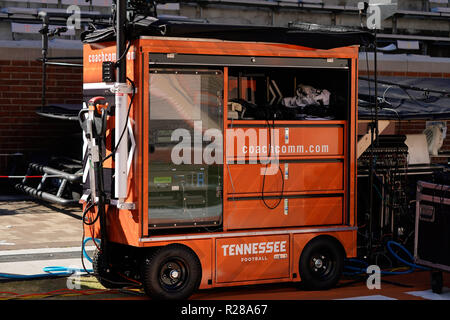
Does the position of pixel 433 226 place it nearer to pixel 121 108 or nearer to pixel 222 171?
pixel 222 171

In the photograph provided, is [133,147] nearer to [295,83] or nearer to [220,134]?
[220,134]

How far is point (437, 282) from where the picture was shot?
9250 millimetres

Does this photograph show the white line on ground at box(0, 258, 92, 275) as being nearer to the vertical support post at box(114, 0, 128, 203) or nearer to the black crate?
the vertical support post at box(114, 0, 128, 203)

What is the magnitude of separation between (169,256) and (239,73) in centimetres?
253

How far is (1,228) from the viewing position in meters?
12.6

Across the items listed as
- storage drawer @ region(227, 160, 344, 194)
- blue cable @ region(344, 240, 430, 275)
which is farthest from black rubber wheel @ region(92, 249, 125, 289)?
blue cable @ region(344, 240, 430, 275)

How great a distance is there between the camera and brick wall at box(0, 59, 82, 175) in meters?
16.0

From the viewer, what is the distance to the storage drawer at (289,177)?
29.2 ft

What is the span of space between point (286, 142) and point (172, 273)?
1978 millimetres

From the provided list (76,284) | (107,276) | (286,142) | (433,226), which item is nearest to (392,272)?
(433,226)

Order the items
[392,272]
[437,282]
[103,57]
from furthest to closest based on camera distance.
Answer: [392,272]
[437,282]
[103,57]

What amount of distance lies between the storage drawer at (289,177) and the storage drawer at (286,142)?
0.12 meters

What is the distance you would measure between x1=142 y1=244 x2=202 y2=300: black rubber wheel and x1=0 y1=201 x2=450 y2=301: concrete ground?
0.30 meters
